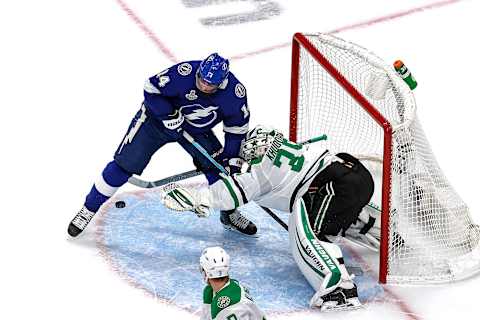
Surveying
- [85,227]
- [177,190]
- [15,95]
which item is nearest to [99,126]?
[15,95]

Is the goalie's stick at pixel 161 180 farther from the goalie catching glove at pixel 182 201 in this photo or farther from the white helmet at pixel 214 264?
the white helmet at pixel 214 264

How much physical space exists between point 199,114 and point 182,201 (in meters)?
0.45

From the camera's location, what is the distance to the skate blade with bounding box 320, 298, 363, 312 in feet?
18.2

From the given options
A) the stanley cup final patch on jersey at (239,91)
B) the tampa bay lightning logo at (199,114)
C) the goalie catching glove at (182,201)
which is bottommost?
the goalie catching glove at (182,201)

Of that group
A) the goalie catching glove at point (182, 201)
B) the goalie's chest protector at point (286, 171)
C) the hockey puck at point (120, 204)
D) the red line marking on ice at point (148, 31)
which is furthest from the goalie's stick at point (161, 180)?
the red line marking on ice at point (148, 31)

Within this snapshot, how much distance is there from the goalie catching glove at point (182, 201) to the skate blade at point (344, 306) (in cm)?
62

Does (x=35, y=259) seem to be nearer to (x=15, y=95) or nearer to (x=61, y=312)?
(x=61, y=312)

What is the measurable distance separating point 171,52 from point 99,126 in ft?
2.91

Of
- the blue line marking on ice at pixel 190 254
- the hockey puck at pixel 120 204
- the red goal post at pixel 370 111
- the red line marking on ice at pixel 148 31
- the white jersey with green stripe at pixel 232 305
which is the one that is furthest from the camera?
the red line marking on ice at pixel 148 31

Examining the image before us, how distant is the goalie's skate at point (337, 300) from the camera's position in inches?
219

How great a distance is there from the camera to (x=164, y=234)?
607 cm

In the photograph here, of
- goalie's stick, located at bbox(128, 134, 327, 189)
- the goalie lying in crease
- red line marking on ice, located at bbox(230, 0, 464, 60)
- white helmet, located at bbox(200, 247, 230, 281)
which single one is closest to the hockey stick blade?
goalie's stick, located at bbox(128, 134, 327, 189)

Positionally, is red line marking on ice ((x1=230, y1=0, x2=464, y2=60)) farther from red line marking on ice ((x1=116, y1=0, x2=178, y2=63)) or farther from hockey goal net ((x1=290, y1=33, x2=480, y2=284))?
hockey goal net ((x1=290, y1=33, x2=480, y2=284))

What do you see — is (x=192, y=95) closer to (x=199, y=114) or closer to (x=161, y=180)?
(x=199, y=114)
